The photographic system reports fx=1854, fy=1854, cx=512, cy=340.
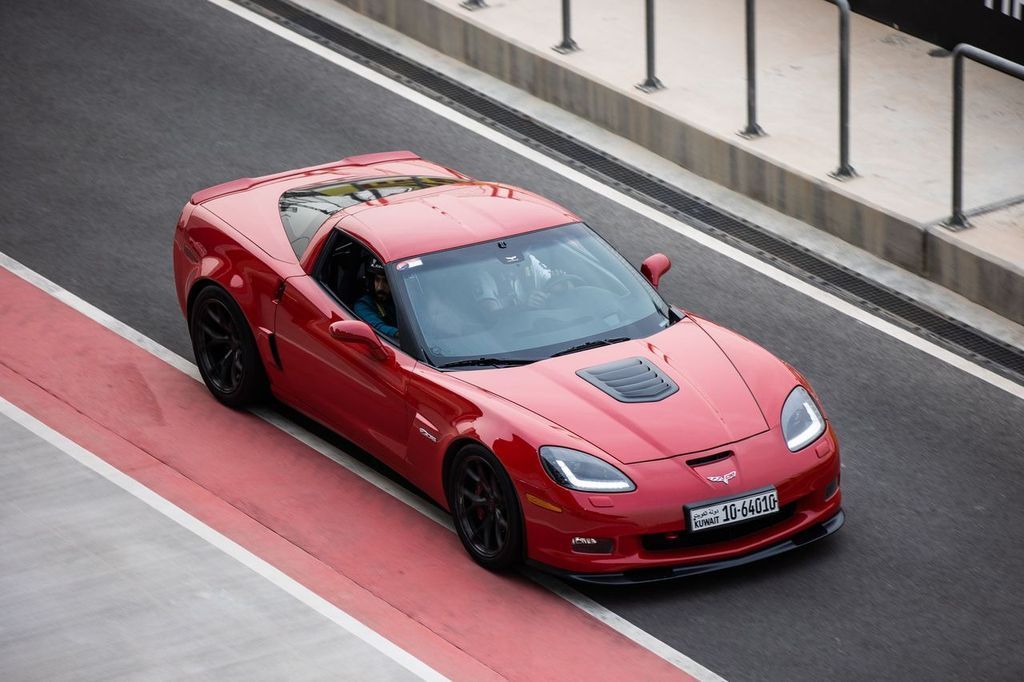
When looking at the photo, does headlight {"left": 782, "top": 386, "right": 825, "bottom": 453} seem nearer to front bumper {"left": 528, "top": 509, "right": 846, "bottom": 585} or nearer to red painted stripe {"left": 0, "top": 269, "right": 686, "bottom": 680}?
front bumper {"left": 528, "top": 509, "right": 846, "bottom": 585}

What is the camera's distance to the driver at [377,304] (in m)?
9.70

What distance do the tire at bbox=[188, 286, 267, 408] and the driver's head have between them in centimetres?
97

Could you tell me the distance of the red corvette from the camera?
862 cm

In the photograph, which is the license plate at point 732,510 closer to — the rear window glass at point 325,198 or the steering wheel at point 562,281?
the steering wheel at point 562,281

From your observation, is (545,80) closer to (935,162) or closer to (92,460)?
(935,162)

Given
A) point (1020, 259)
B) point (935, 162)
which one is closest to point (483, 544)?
point (1020, 259)

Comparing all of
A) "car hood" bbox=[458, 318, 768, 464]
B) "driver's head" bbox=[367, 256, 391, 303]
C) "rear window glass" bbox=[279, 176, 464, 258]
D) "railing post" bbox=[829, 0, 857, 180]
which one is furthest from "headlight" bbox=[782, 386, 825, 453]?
"railing post" bbox=[829, 0, 857, 180]

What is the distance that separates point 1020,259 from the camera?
470 inches

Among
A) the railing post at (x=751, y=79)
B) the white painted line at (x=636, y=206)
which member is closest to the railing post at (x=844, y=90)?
the railing post at (x=751, y=79)

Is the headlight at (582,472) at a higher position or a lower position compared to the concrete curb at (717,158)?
higher

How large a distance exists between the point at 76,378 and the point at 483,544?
130 inches

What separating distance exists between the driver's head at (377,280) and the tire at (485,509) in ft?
3.80

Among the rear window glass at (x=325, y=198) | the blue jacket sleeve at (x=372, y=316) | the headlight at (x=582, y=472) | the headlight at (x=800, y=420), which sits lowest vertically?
the headlight at (x=800, y=420)

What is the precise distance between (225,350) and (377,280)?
141 centimetres
